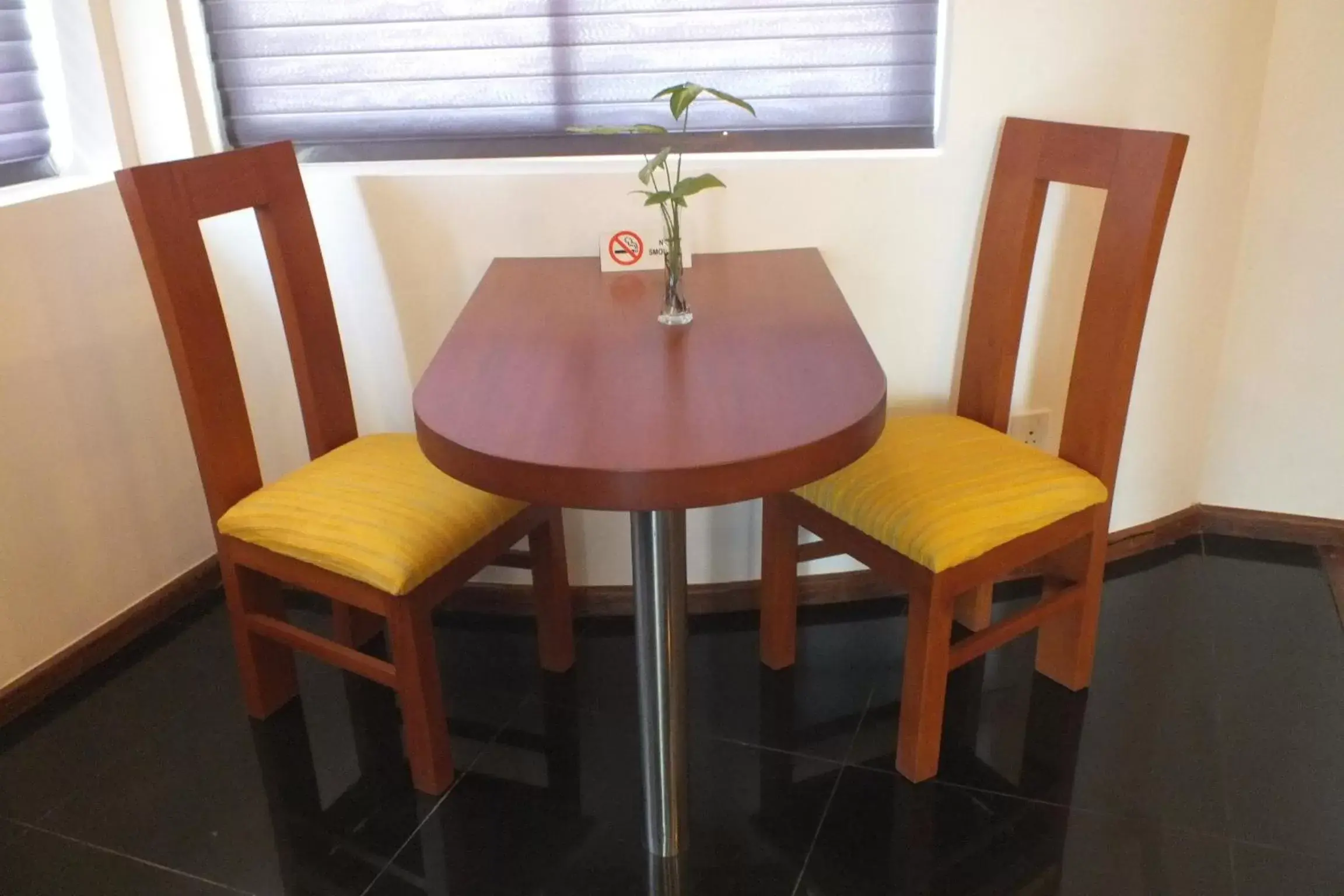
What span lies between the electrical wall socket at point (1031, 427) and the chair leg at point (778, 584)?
531 mm

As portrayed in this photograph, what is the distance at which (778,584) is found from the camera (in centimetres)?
208

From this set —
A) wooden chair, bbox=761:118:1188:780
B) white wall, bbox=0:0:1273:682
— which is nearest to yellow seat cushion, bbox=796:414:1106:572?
wooden chair, bbox=761:118:1188:780

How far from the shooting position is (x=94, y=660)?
86.2 inches

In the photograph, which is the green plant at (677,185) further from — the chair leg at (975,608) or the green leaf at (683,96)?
the chair leg at (975,608)

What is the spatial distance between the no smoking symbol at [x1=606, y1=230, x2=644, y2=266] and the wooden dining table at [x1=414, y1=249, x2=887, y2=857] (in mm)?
33

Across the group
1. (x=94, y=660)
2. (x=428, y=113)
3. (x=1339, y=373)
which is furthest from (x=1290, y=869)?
(x=94, y=660)

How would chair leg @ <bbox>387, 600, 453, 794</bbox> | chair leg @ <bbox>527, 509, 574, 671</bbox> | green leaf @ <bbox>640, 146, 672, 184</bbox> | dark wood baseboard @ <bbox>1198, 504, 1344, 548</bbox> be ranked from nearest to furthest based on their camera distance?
green leaf @ <bbox>640, 146, 672, 184</bbox>
chair leg @ <bbox>387, 600, 453, 794</bbox>
chair leg @ <bbox>527, 509, 574, 671</bbox>
dark wood baseboard @ <bbox>1198, 504, 1344, 548</bbox>

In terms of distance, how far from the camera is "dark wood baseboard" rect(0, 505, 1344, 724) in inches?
83.9

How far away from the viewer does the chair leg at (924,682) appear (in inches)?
67.1

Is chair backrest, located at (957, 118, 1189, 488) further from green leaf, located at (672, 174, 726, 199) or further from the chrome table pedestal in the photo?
the chrome table pedestal

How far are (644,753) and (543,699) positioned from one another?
0.47 meters

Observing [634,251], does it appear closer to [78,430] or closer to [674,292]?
[674,292]

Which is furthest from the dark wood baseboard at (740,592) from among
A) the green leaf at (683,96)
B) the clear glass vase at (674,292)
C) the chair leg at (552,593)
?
the green leaf at (683,96)

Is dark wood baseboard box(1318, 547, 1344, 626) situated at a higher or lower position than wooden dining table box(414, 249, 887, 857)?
lower
